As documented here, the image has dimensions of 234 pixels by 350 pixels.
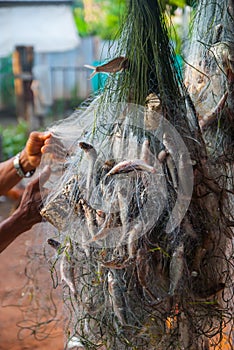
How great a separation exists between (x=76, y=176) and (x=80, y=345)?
414mm

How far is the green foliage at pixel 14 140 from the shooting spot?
7078 millimetres

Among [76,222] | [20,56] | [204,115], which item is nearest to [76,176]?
[76,222]

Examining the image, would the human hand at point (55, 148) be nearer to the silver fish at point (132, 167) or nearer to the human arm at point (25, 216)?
the human arm at point (25, 216)

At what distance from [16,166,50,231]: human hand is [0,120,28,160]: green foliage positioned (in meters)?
4.94

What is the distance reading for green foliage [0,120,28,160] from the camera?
708cm

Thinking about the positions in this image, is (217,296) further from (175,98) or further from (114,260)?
(175,98)

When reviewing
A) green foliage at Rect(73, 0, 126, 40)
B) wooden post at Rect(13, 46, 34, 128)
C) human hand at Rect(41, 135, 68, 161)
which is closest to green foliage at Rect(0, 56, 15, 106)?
green foliage at Rect(73, 0, 126, 40)

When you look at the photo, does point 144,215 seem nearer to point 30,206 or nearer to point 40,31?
point 30,206

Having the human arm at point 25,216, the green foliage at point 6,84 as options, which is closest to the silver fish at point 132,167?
the human arm at point 25,216

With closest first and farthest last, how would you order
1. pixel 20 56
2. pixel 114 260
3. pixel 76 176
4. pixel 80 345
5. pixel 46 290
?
pixel 114 260 → pixel 76 176 → pixel 80 345 → pixel 46 290 → pixel 20 56

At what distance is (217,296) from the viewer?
1.46 meters

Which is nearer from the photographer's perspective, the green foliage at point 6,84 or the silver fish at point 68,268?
the silver fish at point 68,268

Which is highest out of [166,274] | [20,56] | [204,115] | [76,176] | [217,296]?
[204,115]

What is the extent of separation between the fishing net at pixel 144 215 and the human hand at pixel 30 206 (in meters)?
0.49
